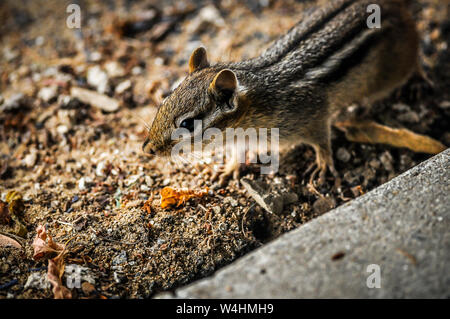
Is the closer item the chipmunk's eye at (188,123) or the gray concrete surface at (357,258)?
the gray concrete surface at (357,258)

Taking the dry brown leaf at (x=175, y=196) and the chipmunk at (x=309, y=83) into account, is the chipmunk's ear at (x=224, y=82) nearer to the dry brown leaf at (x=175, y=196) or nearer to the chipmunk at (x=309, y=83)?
the chipmunk at (x=309, y=83)

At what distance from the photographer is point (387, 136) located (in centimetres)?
388

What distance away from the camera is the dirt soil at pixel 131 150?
9.32 feet

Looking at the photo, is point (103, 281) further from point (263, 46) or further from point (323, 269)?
point (263, 46)

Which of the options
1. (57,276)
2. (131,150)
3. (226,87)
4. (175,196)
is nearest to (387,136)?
(226,87)

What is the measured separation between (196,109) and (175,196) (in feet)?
2.53

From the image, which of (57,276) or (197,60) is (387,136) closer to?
(197,60)

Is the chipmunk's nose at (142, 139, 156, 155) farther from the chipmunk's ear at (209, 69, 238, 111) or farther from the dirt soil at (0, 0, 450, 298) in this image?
the chipmunk's ear at (209, 69, 238, 111)

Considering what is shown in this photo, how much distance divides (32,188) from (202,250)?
5.88 ft

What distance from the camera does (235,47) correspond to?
16.8ft

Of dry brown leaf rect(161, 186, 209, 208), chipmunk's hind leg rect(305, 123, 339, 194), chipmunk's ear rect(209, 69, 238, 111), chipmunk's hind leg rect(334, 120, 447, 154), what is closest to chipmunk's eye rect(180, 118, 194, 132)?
chipmunk's ear rect(209, 69, 238, 111)

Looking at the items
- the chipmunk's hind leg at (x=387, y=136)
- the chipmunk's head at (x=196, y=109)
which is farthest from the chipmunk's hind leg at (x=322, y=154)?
the chipmunk's head at (x=196, y=109)

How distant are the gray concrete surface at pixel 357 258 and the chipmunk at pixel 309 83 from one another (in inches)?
48.1
